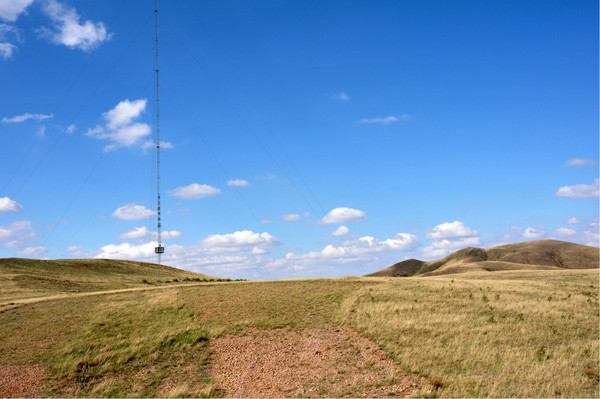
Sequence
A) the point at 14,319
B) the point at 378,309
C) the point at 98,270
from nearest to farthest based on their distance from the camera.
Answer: the point at 378,309 → the point at 14,319 → the point at 98,270

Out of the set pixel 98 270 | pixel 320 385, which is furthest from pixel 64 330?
pixel 98 270

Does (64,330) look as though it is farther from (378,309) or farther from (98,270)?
(98,270)

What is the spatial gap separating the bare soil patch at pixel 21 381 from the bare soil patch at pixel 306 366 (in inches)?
359

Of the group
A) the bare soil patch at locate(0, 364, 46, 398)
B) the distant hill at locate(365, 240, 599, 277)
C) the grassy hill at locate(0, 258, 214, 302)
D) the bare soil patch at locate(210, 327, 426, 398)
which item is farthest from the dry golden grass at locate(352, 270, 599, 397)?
the distant hill at locate(365, 240, 599, 277)

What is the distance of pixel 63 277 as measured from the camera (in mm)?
68938

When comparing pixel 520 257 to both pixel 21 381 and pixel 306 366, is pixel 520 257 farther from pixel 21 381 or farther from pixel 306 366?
pixel 21 381

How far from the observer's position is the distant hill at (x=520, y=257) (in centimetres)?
14700

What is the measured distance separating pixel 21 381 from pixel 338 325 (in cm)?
1828

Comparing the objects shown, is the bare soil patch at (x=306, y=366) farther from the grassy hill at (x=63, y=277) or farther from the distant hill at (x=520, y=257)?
the distant hill at (x=520, y=257)

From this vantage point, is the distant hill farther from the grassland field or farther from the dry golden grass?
the grassland field

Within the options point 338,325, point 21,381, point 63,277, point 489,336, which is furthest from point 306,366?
point 63,277

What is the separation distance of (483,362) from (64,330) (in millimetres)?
28221

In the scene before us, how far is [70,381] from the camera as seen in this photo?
22156 mm

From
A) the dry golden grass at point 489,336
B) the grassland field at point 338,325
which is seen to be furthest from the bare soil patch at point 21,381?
the dry golden grass at point 489,336
